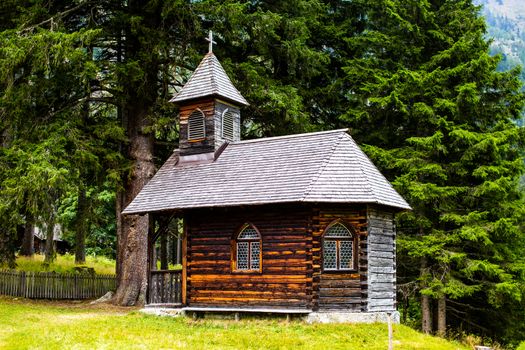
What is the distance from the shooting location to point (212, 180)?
20797mm

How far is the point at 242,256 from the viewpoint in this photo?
19688mm

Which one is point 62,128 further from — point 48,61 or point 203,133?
point 203,133

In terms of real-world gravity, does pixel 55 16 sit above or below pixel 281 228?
above

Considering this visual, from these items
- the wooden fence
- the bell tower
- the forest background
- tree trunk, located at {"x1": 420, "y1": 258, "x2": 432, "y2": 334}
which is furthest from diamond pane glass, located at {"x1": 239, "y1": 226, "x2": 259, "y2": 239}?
the wooden fence

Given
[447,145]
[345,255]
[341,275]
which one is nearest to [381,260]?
[345,255]

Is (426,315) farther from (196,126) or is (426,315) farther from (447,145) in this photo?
(196,126)

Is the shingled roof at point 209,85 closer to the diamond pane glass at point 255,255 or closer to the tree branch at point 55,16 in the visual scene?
the tree branch at point 55,16

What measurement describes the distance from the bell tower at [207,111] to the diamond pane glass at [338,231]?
5.52 m

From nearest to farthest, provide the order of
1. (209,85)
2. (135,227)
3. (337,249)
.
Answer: (337,249) < (209,85) < (135,227)

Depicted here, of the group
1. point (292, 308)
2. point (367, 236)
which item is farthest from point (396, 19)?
point (292, 308)

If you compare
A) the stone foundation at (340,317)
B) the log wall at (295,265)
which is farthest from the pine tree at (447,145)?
the stone foundation at (340,317)

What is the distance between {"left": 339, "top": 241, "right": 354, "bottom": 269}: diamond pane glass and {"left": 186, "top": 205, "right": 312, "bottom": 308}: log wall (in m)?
1.05

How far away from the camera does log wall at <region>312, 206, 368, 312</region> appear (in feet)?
60.4

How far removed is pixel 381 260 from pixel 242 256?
4.22 meters
